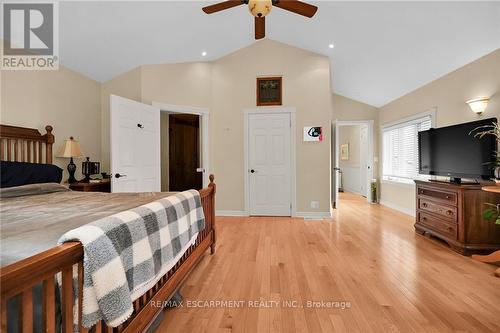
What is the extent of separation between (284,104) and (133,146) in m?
2.69

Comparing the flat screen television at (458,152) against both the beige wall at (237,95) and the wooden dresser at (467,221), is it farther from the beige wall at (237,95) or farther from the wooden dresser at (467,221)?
the beige wall at (237,95)

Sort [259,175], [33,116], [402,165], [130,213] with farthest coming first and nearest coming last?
[402,165], [259,175], [33,116], [130,213]

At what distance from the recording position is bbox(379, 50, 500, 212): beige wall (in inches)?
111

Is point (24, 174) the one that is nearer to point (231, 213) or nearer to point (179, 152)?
point (231, 213)

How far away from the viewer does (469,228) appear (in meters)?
2.61

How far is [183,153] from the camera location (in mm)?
5664

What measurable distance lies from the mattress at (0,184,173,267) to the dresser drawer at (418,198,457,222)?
11.2 feet

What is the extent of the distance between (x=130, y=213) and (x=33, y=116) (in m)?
2.85

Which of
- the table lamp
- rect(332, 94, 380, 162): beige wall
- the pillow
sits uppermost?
rect(332, 94, 380, 162): beige wall

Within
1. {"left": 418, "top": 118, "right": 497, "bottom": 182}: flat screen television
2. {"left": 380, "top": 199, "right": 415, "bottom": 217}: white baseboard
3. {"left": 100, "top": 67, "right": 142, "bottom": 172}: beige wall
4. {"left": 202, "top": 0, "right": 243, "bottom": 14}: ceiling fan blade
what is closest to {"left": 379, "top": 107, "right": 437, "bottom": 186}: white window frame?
{"left": 380, "top": 199, "right": 415, "bottom": 217}: white baseboard

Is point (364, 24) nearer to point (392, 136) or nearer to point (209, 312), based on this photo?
point (392, 136)

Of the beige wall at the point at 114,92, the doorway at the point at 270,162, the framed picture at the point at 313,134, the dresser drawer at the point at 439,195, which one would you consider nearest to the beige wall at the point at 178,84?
the beige wall at the point at 114,92

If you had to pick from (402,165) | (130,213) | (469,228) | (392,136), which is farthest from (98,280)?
(392,136)

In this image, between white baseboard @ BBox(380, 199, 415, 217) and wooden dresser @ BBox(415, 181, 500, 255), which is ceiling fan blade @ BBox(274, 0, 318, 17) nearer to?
wooden dresser @ BBox(415, 181, 500, 255)
